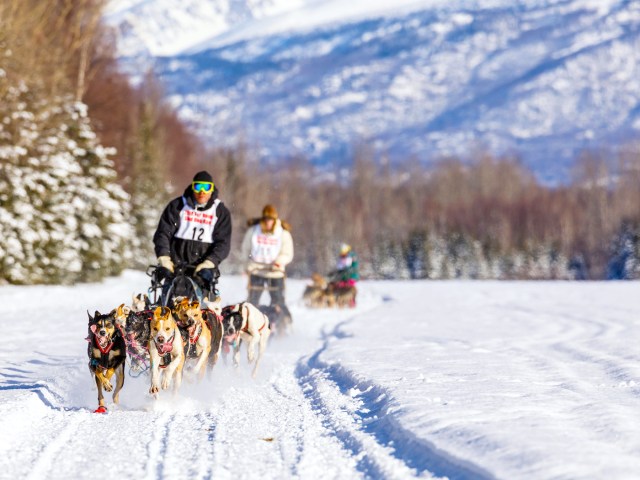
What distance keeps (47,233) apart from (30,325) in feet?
31.1

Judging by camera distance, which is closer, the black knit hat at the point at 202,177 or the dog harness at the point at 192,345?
the dog harness at the point at 192,345

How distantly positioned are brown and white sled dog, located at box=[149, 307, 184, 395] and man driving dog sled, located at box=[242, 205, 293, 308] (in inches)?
217

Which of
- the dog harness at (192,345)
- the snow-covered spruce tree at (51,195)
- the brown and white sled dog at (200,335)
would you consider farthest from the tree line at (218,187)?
the dog harness at (192,345)

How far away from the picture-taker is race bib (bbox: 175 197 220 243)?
9734 mm

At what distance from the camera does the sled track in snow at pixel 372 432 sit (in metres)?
5.65

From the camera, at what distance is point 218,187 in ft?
134

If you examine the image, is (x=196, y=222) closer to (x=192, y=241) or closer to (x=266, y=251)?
(x=192, y=241)

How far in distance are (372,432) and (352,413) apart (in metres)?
0.83

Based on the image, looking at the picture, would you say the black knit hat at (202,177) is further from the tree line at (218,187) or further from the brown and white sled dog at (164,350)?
the tree line at (218,187)

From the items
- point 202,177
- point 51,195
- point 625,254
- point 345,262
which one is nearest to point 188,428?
point 202,177

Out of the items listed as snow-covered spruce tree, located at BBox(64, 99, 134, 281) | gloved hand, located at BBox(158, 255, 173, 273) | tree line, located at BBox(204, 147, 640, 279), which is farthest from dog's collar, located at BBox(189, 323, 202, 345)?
tree line, located at BBox(204, 147, 640, 279)

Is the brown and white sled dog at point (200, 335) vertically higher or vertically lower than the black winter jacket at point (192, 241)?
lower

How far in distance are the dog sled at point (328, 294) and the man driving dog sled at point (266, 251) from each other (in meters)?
8.94

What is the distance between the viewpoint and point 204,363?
29.3ft
